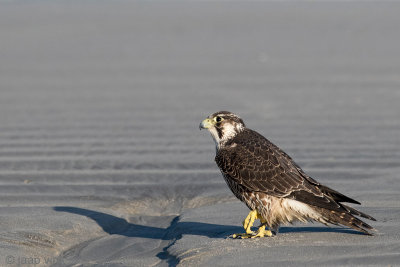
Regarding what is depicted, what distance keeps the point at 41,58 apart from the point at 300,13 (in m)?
8.06

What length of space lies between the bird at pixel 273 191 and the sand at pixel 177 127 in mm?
172

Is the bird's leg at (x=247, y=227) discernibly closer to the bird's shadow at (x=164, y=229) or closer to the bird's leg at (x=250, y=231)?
the bird's leg at (x=250, y=231)

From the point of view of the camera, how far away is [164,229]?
652 centimetres

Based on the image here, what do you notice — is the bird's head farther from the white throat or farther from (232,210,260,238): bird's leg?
(232,210,260,238): bird's leg

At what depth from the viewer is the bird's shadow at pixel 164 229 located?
20.0ft

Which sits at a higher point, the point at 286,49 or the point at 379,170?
the point at 286,49

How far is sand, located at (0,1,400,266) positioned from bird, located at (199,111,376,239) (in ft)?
0.56

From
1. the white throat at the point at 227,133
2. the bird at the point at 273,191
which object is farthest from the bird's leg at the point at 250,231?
the white throat at the point at 227,133

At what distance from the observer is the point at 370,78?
1252 cm

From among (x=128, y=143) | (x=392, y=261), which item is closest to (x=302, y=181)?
(x=392, y=261)

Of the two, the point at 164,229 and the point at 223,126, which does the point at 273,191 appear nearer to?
the point at 223,126

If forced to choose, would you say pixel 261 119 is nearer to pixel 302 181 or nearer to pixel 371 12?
pixel 302 181

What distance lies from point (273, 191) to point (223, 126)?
875mm

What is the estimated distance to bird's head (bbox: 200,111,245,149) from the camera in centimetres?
647
